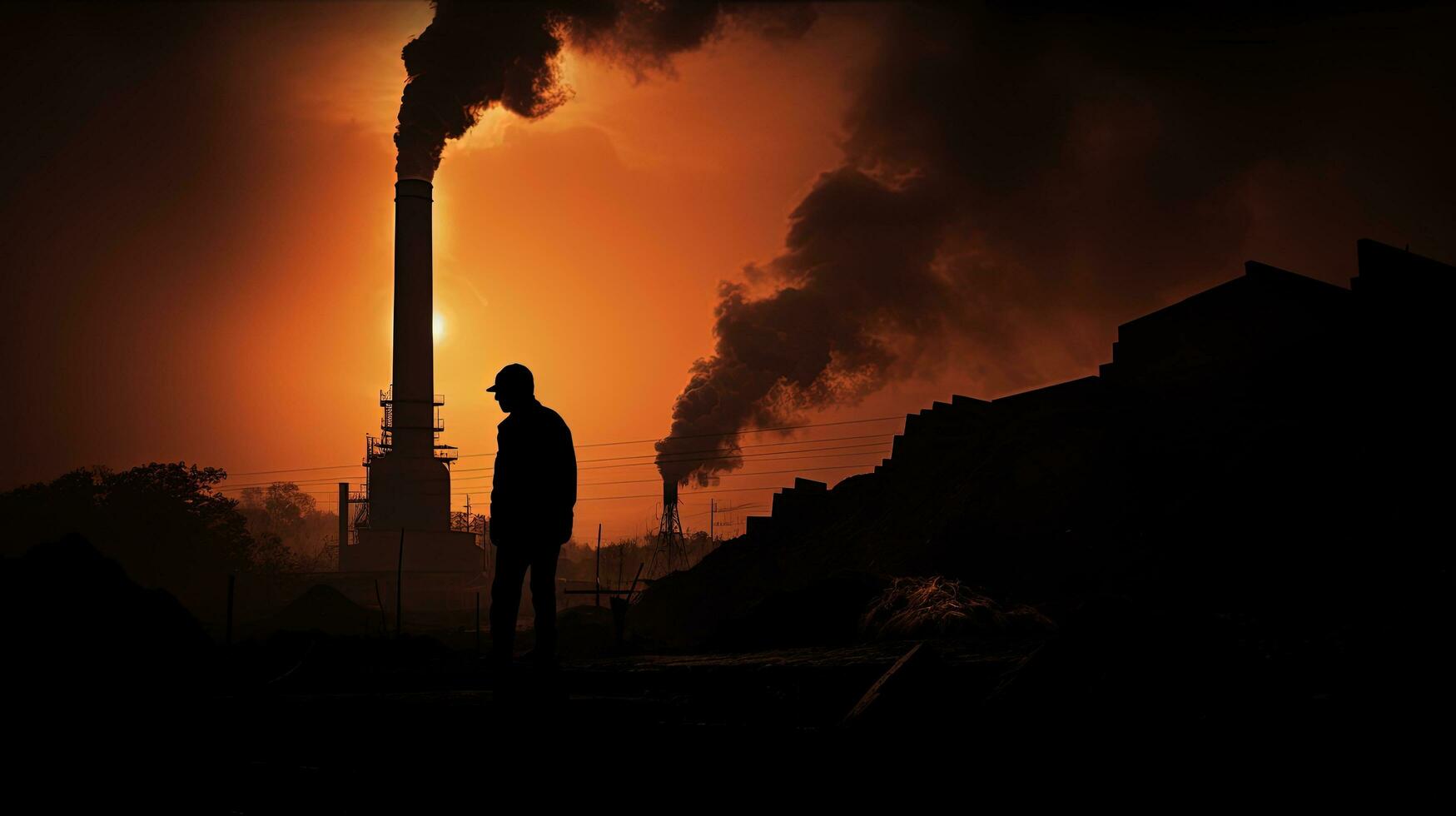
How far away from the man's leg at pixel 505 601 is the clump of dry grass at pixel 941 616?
678cm

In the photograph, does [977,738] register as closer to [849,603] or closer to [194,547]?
[849,603]

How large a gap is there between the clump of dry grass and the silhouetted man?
6689mm

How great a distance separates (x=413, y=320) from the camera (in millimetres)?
53562

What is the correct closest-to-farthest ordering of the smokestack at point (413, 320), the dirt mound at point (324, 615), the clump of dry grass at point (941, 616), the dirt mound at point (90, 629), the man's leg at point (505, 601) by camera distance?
1. the man's leg at point (505, 601)
2. the dirt mound at point (90, 629)
3. the clump of dry grass at point (941, 616)
4. the dirt mound at point (324, 615)
5. the smokestack at point (413, 320)

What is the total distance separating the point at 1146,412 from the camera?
2228 cm

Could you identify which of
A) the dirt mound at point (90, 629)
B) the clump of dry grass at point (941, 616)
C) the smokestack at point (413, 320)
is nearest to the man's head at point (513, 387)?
the dirt mound at point (90, 629)

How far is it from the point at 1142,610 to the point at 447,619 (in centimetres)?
5111

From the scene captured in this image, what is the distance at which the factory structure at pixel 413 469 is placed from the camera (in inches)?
2095

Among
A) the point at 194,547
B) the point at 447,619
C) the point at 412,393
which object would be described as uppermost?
the point at 412,393

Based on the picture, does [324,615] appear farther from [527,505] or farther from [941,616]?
[527,505]

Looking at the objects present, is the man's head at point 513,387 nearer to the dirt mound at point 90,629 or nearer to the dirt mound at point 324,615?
the dirt mound at point 90,629

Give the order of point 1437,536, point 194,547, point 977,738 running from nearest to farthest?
point 977,738 < point 1437,536 < point 194,547

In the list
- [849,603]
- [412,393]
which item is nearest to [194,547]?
[412,393]

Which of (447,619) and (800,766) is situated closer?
(800,766)
